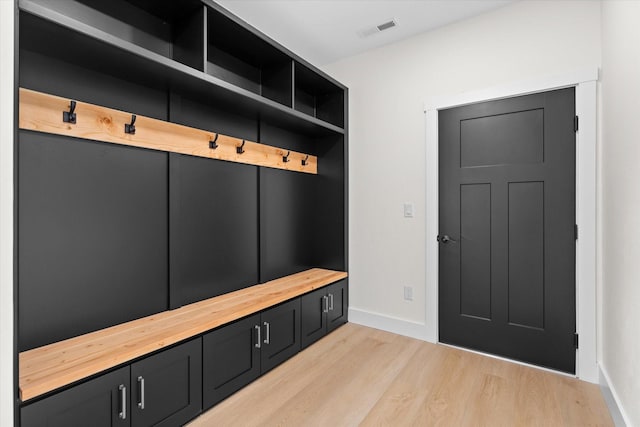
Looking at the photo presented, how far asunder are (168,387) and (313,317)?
1.30 m

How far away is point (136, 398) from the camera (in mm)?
1476

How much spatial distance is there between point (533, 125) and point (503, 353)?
1711 mm

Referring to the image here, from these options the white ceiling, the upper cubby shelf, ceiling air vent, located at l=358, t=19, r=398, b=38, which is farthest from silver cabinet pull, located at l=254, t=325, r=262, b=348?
ceiling air vent, located at l=358, t=19, r=398, b=38

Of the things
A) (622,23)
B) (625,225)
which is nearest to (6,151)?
(625,225)

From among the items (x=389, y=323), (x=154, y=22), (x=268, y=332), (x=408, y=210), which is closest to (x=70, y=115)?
(x=154, y=22)

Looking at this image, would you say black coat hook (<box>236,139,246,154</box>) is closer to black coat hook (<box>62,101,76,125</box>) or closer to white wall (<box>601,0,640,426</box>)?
black coat hook (<box>62,101,76,125</box>)

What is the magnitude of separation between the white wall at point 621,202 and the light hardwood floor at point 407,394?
0.33 m

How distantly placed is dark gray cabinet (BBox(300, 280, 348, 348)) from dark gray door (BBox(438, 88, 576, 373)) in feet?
3.02

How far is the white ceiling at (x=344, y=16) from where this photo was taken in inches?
94.5

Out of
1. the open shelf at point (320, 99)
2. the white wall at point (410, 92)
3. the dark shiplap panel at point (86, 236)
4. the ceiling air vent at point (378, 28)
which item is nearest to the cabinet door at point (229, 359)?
the dark shiplap panel at point (86, 236)

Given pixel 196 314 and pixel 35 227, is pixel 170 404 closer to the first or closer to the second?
pixel 196 314

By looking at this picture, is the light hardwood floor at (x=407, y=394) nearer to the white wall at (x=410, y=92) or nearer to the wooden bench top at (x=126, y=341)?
the wooden bench top at (x=126, y=341)

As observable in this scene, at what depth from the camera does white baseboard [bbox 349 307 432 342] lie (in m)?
2.84

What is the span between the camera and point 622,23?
5.39 feet
